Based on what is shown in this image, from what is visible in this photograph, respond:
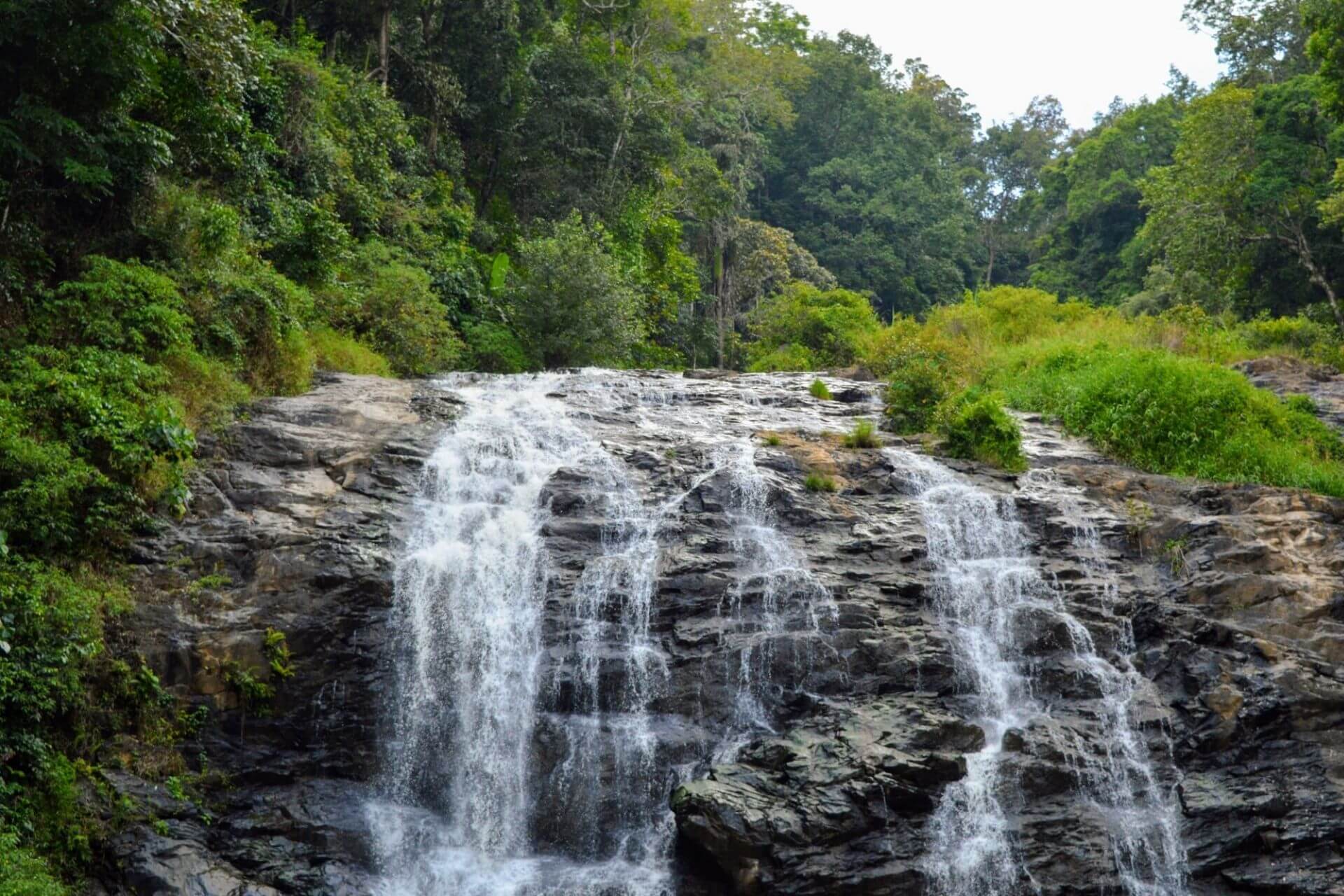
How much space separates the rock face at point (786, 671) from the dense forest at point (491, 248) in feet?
2.94

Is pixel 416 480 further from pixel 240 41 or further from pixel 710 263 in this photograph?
pixel 710 263

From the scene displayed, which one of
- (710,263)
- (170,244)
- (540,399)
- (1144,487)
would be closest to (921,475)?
(1144,487)

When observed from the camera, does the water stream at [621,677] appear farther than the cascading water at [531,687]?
No

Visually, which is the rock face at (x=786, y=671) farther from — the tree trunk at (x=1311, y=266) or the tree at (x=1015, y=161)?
the tree at (x=1015, y=161)

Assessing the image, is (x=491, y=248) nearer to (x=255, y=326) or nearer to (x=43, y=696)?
(x=255, y=326)

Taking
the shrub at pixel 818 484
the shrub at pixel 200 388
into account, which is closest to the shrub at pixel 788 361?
the shrub at pixel 818 484

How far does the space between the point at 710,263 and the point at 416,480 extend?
28.8 meters

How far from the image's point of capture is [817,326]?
3216 centimetres

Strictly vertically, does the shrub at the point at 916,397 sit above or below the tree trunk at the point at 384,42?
below

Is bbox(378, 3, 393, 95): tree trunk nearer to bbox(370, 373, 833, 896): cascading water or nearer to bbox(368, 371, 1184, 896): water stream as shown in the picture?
bbox(368, 371, 1184, 896): water stream

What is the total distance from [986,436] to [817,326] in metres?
15.2

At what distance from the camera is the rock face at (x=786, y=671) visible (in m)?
11.3

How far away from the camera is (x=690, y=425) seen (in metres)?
18.5

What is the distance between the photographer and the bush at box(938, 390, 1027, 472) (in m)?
17.1
